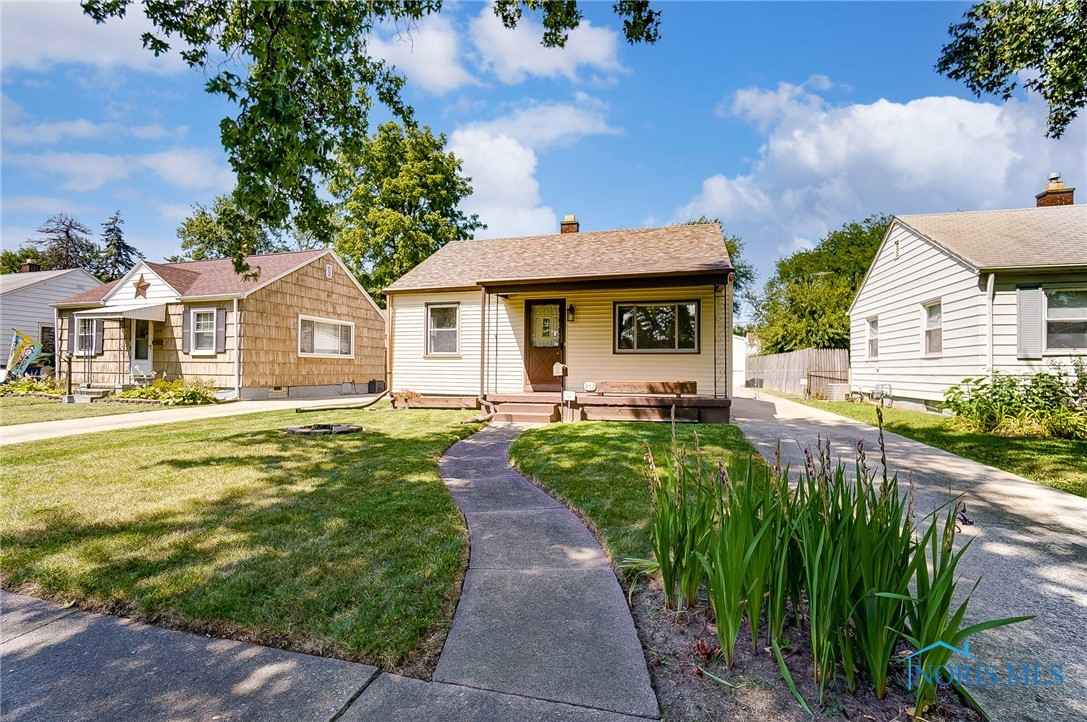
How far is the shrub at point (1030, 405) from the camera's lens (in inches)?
308

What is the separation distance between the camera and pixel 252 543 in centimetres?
313

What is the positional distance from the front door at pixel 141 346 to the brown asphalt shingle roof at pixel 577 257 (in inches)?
368

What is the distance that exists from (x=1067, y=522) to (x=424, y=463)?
592 cm

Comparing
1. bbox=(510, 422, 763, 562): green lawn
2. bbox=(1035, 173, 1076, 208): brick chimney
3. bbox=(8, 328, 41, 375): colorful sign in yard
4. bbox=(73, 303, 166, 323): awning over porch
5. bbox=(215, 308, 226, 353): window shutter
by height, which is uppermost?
bbox=(1035, 173, 1076, 208): brick chimney

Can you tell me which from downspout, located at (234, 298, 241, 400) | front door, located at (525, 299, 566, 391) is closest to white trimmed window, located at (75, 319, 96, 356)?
downspout, located at (234, 298, 241, 400)

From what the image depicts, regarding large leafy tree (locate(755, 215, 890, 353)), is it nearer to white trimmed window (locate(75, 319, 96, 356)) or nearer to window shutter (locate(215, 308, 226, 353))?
window shutter (locate(215, 308, 226, 353))

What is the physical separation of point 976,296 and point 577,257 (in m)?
8.59

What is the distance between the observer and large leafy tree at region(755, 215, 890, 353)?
2122 cm

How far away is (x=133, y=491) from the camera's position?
4.31 m

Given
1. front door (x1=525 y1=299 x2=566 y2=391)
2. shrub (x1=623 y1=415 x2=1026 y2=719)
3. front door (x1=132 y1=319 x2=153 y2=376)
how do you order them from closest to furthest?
1. shrub (x1=623 y1=415 x2=1026 y2=719)
2. front door (x1=525 y1=299 x2=566 y2=391)
3. front door (x1=132 y1=319 x2=153 y2=376)

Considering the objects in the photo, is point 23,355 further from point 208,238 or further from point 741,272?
point 741,272

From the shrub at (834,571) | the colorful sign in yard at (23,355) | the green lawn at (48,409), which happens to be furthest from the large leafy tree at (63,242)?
the shrub at (834,571)

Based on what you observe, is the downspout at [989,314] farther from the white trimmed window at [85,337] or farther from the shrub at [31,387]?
the shrub at [31,387]

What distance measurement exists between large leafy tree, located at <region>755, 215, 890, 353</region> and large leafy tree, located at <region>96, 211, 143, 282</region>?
48097mm
